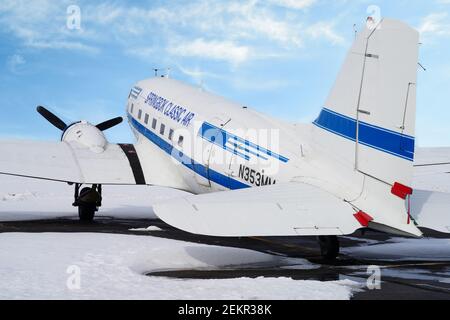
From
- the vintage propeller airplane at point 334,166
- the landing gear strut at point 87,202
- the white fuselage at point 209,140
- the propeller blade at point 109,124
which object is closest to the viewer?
the vintage propeller airplane at point 334,166

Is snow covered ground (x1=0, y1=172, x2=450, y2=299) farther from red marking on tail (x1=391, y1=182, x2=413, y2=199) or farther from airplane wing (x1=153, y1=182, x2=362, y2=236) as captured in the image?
red marking on tail (x1=391, y1=182, x2=413, y2=199)

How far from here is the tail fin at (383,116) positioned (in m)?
10.8

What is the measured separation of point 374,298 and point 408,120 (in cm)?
393

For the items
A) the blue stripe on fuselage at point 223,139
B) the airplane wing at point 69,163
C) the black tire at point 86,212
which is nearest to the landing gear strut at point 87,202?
the black tire at point 86,212

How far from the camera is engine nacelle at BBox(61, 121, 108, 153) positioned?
21077mm

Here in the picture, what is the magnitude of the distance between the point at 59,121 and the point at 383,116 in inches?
660

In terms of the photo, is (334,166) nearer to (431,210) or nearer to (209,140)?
(431,210)

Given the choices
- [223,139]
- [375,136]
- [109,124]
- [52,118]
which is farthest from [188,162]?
[52,118]

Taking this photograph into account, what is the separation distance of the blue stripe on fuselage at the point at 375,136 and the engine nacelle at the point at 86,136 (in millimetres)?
11567

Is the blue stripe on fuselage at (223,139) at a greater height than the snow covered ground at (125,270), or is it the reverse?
the blue stripe on fuselage at (223,139)

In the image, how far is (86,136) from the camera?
2123 cm

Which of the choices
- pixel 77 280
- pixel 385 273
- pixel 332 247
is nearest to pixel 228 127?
pixel 332 247

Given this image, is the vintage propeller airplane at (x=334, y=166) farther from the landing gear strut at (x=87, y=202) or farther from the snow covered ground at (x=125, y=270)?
the landing gear strut at (x=87, y=202)

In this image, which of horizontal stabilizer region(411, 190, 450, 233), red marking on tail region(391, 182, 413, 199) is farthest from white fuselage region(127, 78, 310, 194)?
horizontal stabilizer region(411, 190, 450, 233)
